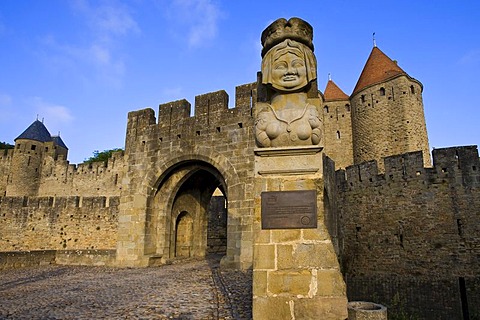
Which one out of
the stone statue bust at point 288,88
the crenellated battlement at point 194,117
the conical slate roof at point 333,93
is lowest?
the stone statue bust at point 288,88

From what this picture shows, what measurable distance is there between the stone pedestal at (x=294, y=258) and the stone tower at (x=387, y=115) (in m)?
19.0

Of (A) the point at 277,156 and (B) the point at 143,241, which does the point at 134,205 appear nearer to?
(B) the point at 143,241

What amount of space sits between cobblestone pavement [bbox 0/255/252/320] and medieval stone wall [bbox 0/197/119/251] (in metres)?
6.55

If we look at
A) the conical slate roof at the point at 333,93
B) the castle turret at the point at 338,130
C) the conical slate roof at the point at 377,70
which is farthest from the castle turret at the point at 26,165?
the conical slate roof at the point at 377,70

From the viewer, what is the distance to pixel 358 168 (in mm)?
13508

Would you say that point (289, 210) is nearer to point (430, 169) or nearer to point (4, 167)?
point (430, 169)

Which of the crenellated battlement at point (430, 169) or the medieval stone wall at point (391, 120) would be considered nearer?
the crenellated battlement at point (430, 169)

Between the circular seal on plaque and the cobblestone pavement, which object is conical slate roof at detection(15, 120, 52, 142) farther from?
the circular seal on plaque

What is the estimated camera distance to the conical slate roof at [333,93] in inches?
1019

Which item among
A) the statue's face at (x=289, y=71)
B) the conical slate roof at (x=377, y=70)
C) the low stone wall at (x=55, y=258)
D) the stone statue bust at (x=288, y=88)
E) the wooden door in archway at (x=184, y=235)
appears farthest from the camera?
the conical slate roof at (x=377, y=70)

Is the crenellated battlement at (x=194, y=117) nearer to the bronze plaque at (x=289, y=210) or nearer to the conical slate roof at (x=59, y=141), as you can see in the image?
the bronze plaque at (x=289, y=210)

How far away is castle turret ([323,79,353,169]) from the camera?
79.6 feet

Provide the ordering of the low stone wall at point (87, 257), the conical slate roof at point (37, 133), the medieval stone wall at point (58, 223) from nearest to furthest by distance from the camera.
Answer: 1. the low stone wall at point (87, 257)
2. the medieval stone wall at point (58, 223)
3. the conical slate roof at point (37, 133)

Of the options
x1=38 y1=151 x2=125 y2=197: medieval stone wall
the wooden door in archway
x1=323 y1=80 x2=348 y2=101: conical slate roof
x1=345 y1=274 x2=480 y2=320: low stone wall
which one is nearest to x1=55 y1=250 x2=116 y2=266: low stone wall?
the wooden door in archway
